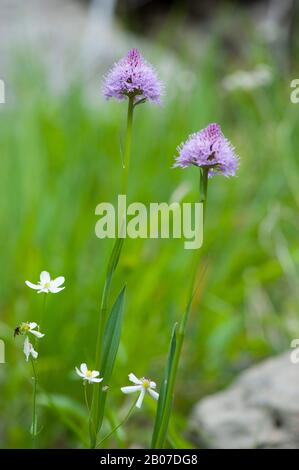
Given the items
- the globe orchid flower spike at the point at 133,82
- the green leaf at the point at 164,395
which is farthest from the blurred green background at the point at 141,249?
the globe orchid flower spike at the point at 133,82

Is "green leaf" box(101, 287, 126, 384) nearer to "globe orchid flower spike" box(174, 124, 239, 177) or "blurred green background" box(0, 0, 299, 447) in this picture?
"globe orchid flower spike" box(174, 124, 239, 177)

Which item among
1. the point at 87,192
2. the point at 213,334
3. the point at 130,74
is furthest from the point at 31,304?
the point at 130,74

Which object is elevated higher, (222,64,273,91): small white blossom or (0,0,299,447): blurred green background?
(222,64,273,91): small white blossom

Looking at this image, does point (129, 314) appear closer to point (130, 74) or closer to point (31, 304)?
point (31, 304)

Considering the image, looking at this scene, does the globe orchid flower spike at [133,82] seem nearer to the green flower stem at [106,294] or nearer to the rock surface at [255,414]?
the green flower stem at [106,294]

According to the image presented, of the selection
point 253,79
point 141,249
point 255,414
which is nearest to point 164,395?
point 255,414

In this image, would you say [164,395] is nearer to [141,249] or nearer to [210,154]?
[210,154]

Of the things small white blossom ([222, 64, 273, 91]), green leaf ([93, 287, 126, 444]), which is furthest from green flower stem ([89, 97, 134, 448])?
small white blossom ([222, 64, 273, 91])
